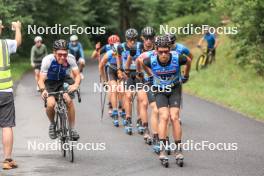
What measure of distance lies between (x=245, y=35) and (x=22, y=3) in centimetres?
1489

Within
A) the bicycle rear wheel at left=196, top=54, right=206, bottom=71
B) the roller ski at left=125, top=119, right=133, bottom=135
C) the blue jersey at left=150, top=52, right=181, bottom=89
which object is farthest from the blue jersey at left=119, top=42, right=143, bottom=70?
the bicycle rear wheel at left=196, top=54, right=206, bottom=71

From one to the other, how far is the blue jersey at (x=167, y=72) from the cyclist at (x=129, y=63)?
2.64 meters

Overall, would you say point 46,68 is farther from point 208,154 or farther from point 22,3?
point 22,3

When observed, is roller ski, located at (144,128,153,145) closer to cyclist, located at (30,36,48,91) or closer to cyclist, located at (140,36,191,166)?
cyclist, located at (140,36,191,166)

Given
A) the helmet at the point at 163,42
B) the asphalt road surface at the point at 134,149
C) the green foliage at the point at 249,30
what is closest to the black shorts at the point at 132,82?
the asphalt road surface at the point at 134,149

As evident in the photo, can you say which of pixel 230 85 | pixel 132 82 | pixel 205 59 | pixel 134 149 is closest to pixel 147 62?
pixel 134 149

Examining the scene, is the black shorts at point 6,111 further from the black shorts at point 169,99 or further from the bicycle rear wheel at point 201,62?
the bicycle rear wheel at point 201,62

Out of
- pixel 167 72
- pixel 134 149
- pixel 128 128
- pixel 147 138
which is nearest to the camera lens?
pixel 167 72

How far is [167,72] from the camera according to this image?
10945mm

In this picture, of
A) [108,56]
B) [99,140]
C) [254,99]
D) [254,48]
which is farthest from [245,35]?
[99,140]

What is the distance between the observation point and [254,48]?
81.8 ft

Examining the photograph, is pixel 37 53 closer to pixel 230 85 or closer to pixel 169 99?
pixel 230 85

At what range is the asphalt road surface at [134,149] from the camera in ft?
33.7

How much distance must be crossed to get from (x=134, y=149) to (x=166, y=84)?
1716 mm
